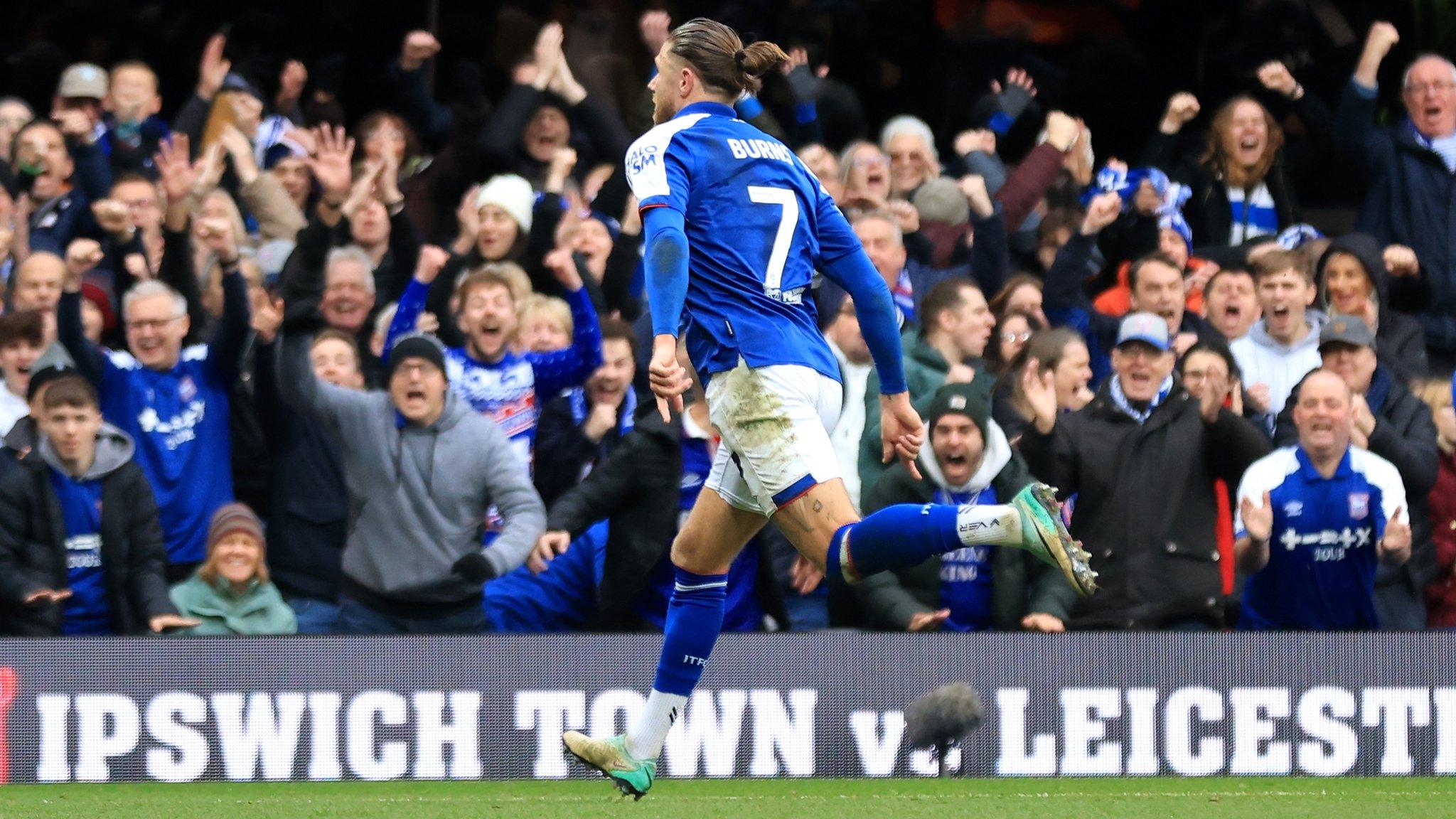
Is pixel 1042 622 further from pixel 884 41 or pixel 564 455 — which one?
pixel 884 41

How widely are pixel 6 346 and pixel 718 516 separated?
12.6 feet

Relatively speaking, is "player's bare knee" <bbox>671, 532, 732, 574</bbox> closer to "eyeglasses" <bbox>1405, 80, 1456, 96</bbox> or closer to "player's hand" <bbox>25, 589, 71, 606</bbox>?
"player's hand" <bbox>25, 589, 71, 606</bbox>

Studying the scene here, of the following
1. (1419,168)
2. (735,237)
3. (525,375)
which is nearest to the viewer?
(735,237)

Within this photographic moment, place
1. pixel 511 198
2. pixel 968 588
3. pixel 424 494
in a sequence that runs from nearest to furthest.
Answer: pixel 968 588, pixel 424 494, pixel 511 198

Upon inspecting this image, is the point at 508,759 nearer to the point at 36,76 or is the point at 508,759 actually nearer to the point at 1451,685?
the point at 1451,685

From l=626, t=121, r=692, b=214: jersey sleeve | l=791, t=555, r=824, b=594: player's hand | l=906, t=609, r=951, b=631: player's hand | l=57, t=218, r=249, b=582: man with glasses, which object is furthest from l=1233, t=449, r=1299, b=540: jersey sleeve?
l=57, t=218, r=249, b=582: man with glasses

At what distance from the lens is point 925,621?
761cm

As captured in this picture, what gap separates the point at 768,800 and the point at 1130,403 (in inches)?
97.0

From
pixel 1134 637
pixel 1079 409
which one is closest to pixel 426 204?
pixel 1079 409

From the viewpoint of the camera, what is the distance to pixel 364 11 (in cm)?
1295

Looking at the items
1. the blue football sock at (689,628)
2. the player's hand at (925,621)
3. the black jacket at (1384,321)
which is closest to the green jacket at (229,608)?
the player's hand at (925,621)

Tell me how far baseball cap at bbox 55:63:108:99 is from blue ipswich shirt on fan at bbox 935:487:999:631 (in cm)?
531

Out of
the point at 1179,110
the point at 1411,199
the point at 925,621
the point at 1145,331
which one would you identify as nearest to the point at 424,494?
the point at 925,621

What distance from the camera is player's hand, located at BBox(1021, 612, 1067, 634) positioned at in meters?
7.72
